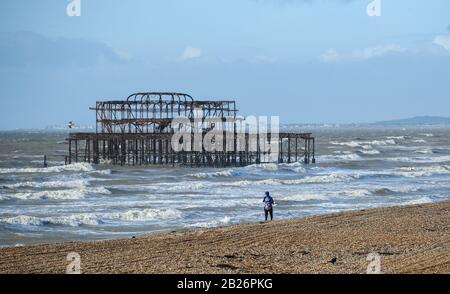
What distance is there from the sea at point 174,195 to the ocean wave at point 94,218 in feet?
0.10

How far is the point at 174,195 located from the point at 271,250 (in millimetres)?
19167

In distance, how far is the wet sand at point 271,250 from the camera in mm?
15555

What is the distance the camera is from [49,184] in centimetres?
4438

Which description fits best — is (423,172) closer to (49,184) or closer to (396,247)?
(49,184)

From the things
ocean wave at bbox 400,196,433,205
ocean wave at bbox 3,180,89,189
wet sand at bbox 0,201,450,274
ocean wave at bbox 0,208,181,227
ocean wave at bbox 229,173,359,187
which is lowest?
ocean wave at bbox 3,180,89,189

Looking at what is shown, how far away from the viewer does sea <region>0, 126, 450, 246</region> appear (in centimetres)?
2644

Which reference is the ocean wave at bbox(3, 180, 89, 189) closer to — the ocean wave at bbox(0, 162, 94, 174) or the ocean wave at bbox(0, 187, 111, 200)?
the ocean wave at bbox(0, 187, 111, 200)

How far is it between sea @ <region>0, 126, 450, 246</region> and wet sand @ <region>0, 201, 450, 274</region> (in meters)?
4.42

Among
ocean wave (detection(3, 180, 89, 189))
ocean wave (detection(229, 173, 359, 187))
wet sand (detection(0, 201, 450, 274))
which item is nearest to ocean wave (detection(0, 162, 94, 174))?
ocean wave (detection(3, 180, 89, 189))

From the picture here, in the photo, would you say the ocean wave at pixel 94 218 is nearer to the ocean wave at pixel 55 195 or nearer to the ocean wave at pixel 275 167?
the ocean wave at pixel 55 195

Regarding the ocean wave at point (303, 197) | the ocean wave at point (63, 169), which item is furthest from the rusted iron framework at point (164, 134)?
the ocean wave at point (303, 197)
